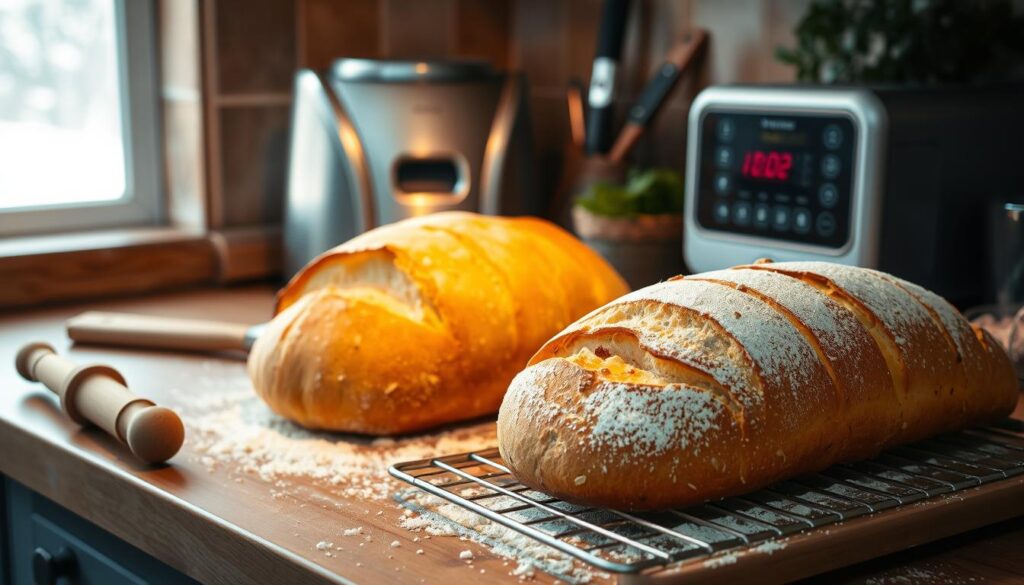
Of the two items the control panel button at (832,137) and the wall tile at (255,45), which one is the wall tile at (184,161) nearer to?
the wall tile at (255,45)

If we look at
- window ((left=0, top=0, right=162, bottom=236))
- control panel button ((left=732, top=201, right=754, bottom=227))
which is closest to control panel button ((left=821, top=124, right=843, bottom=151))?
control panel button ((left=732, top=201, right=754, bottom=227))

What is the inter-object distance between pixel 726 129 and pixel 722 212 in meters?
0.09

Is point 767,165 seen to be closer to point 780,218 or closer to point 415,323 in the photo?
point 780,218

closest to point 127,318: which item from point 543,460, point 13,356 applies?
point 13,356

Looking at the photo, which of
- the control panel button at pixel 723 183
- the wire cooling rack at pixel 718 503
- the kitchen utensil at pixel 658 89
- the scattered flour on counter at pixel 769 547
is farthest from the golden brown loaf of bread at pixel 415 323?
the kitchen utensil at pixel 658 89

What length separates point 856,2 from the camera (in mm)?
1423

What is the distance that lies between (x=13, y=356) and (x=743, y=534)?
2.93 ft

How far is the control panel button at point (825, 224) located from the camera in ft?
3.92

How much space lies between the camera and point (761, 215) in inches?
50.2

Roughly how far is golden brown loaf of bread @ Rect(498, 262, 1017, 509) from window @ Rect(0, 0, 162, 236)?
1.07m

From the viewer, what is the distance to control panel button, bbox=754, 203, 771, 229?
1268mm

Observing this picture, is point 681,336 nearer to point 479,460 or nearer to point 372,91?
point 479,460

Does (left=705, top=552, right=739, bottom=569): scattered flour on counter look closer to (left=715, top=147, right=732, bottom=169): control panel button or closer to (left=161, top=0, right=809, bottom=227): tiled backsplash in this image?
(left=715, top=147, right=732, bottom=169): control panel button

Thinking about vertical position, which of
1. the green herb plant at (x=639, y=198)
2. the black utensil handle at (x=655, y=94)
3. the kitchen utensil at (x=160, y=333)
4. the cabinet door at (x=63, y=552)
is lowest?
the cabinet door at (x=63, y=552)
